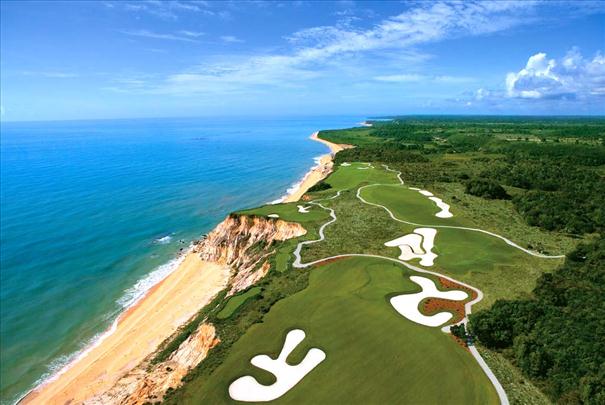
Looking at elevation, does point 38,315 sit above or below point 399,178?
below

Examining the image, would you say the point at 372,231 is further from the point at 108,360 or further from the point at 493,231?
the point at 108,360

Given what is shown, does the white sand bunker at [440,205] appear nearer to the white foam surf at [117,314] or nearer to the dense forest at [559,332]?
the dense forest at [559,332]

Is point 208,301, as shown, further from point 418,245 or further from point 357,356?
point 418,245

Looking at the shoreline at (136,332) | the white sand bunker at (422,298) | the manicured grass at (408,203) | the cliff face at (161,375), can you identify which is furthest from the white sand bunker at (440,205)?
the cliff face at (161,375)

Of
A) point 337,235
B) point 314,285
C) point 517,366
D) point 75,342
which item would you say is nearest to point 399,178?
point 337,235

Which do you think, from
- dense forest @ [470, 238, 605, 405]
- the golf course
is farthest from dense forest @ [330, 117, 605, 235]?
dense forest @ [470, 238, 605, 405]

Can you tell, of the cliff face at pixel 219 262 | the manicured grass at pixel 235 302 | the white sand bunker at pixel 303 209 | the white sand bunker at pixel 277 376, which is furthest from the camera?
the white sand bunker at pixel 303 209
